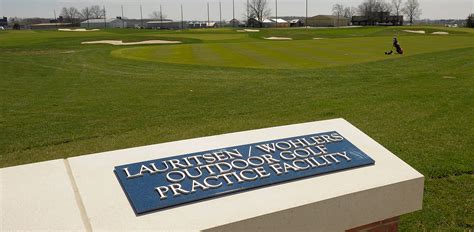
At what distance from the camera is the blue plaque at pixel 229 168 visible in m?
4.08

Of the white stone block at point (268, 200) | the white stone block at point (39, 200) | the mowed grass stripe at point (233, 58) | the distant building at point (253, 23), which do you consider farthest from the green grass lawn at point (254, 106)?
the distant building at point (253, 23)

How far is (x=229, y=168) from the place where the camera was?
4.57 m

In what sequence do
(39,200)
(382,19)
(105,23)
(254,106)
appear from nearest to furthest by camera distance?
(39,200) → (254,106) → (382,19) → (105,23)

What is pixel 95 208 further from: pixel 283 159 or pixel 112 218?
pixel 283 159

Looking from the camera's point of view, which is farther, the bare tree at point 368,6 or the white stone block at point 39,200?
the bare tree at point 368,6

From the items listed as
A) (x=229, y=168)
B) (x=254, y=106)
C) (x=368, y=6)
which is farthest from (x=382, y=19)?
(x=229, y=168)

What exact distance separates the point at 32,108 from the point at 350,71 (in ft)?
40.9

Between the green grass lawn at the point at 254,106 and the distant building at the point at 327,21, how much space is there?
374ft

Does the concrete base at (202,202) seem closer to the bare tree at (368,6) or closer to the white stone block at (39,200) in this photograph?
the white stone block at (39,200)

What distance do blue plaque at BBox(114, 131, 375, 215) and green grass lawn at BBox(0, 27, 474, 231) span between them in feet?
4.96

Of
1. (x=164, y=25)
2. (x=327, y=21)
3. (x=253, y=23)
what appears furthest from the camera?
(x=327, y=21)

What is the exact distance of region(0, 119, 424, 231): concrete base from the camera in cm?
366

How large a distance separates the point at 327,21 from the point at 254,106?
12858 centimetres

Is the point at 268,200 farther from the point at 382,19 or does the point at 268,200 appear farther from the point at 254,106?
the point at 382,19
